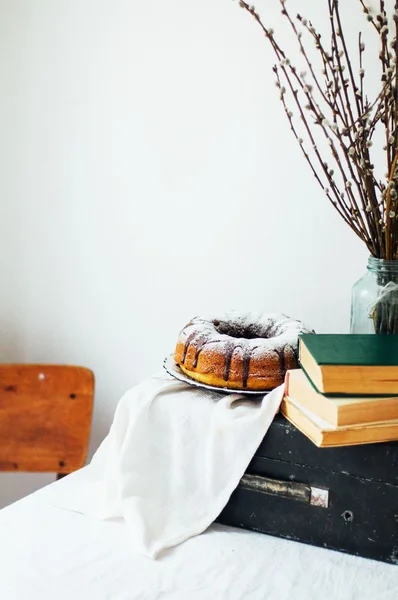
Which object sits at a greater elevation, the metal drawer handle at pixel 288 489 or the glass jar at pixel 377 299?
the glass jar at pixel 377 299

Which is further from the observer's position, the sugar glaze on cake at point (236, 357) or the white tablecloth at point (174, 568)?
the sugar glaze on cake at point (236, 357)

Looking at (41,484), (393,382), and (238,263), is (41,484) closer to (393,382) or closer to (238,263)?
(238,263)

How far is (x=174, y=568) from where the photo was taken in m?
0.88

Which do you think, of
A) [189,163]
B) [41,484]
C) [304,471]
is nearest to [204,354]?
[304,471]

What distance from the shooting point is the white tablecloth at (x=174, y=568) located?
824 mm

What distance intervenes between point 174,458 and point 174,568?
18 centimetres

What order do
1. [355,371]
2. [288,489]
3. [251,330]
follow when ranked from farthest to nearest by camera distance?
[251,330] < [288,489] < [355,371]

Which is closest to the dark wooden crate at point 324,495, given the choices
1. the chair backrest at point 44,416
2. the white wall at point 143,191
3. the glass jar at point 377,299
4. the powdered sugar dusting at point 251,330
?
the powdered sugar dusting at point 251,330

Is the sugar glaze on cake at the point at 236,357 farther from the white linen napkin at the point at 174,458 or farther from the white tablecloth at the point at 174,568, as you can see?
the white tablecloth at the point at 174,568

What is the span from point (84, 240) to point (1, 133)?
0.36 m

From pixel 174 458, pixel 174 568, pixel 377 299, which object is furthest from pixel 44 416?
pixel 377 299

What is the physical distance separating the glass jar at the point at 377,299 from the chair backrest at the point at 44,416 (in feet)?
2.22

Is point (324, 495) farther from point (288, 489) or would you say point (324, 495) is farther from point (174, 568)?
point (174, 568)

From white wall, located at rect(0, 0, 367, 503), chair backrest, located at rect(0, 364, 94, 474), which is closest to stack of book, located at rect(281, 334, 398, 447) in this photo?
white wall, located at rect(0, 0, 367, 503)
